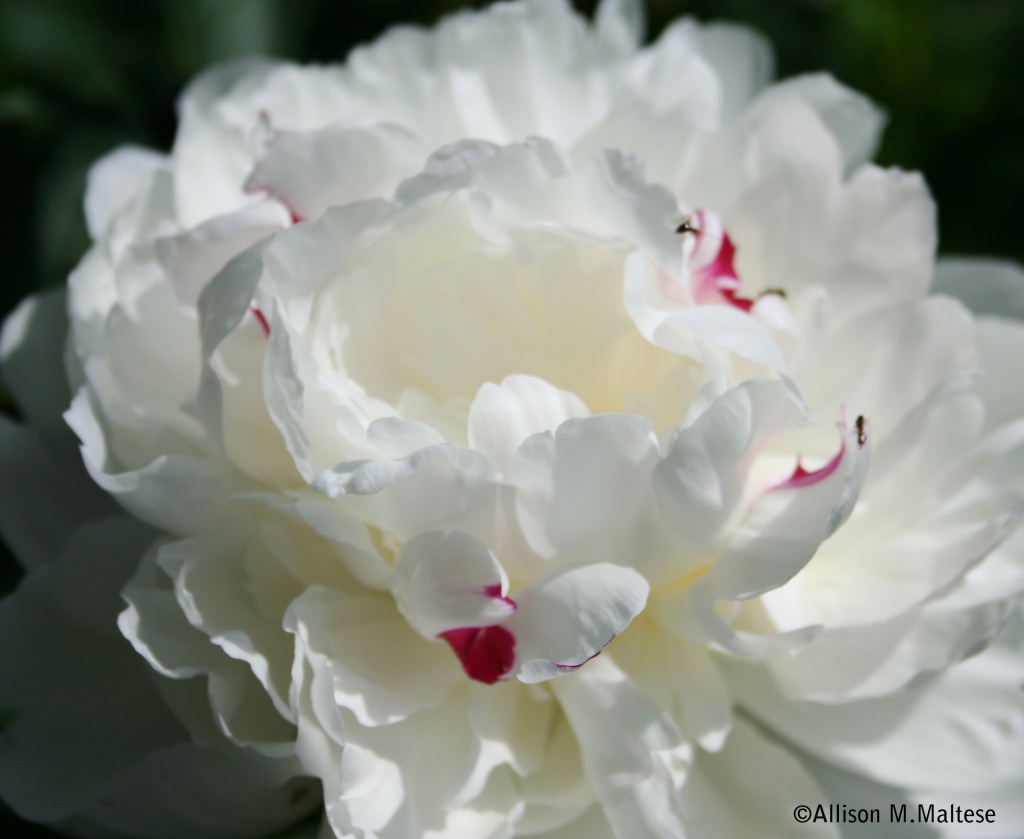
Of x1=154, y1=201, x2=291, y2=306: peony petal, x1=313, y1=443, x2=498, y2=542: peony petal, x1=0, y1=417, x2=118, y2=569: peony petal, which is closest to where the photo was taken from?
x1=313, y1=443, x2=498, y2=542: peony petal

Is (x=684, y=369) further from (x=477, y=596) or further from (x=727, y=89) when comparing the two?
(x=727, y=89)

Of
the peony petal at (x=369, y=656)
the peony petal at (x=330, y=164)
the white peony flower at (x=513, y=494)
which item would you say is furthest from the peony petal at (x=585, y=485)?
the peony petal at (x=330, y=164)

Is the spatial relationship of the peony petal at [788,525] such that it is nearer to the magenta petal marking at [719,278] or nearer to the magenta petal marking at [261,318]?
the magenta petal marking at [719,278]

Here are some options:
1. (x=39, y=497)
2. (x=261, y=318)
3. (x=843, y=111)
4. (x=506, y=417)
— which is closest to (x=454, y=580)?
(x=506, y=417)

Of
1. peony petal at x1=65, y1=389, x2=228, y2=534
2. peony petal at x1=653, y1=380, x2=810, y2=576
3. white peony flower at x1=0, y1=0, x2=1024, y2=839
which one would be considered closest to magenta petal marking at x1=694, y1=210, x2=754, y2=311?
white peony flower at x1=0, y1=0, x2=1024, y2=839

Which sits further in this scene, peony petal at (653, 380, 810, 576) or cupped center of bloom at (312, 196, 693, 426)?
cupped center of bloom at (312, 196, 693, 426)

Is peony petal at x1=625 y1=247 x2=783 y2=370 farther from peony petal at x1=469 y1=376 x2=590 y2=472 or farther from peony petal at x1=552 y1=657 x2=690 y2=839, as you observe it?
peony petal at x1=552 y1=657 x2=690 y2=839

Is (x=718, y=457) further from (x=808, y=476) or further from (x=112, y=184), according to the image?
(x=112, y=184)

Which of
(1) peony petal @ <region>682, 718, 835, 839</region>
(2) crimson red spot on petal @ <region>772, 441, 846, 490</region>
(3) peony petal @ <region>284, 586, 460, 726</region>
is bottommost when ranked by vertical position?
(1) peony petal @ <region>682, 718, 835, 839</region>
